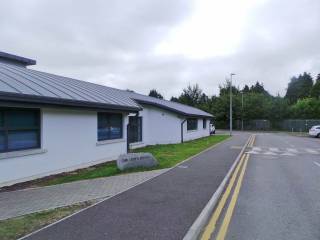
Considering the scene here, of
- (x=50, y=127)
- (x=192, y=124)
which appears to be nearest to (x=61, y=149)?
(x=50, y=127)

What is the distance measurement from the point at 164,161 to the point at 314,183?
731 cm

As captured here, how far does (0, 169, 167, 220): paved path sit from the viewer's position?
8.67 metres

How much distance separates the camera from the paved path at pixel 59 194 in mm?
8672

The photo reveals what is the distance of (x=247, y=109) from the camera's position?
264ft

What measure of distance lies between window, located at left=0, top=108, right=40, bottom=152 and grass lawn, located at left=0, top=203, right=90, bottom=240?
4.21 m

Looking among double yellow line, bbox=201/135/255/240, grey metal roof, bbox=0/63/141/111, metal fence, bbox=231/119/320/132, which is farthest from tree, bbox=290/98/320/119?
double yellow line, bbox=201/135/255/240

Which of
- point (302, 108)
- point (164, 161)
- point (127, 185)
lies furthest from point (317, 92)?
point (127, 185)

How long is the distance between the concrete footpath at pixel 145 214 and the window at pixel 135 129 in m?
14.9

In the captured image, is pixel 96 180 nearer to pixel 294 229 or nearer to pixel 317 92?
pixel 294 229

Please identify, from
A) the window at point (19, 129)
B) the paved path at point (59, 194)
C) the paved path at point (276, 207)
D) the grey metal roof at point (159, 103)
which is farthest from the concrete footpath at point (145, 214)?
the grey metal roof at point (159, 103)

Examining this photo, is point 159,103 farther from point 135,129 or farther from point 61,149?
point 61,149

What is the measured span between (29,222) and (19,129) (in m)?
5.53

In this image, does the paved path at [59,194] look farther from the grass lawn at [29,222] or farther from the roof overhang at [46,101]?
the roof overhang at [46,101]

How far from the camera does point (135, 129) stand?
92.0 ft
